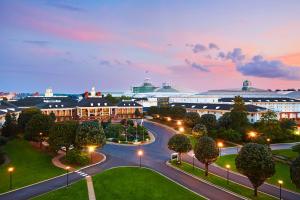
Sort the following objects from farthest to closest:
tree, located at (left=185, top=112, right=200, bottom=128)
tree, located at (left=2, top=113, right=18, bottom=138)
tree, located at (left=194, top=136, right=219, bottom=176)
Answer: tree, located at (left=185, top=112, right=200, bottom=128), tree, located at (left=2, top=113, right=18, bottom=138), tree, located at (left=194, top=136, right=219, bottom=176)

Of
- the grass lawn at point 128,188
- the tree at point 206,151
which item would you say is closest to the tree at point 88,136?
the grass lawn at point 128,188

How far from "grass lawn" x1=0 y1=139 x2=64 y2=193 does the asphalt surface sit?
2.87 metres

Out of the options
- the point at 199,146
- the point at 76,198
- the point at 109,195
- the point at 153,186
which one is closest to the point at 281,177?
the point at 199,146

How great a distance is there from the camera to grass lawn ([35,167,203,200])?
42537mm

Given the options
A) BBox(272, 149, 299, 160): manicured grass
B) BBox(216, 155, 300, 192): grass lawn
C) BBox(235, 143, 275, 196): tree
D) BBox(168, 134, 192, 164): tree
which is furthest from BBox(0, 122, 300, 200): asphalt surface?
BBox(272, 149, 299, 160): manicured grass

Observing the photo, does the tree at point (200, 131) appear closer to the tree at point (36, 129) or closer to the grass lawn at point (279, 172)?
the grass lawn at point (279, 172)

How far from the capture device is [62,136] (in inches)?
2478

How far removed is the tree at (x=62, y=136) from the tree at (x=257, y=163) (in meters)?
33.6

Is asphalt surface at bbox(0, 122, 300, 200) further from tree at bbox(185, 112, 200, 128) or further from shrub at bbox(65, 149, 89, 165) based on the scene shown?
tree at bbox(185, 112, 200, 128)

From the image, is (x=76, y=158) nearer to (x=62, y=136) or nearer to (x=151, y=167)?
(x=62, y=136)

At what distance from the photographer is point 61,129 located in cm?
6366

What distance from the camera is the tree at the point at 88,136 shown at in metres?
59.6

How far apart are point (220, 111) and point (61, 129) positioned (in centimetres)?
7540

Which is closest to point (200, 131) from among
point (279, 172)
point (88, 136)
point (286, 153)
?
point (286, 153)
